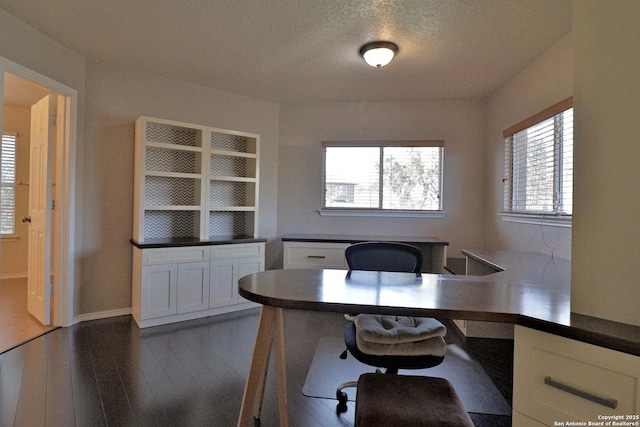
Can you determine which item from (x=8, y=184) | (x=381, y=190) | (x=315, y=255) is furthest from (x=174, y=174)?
(x=8, y=184)

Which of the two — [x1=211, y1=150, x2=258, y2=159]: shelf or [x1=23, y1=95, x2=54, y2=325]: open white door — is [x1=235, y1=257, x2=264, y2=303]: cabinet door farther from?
[x1=23, y1=95, x2=54, y2=325]: open white door

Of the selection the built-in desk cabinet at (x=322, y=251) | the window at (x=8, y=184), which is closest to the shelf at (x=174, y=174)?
the built-in desk cabinet at (x=322, y=251)

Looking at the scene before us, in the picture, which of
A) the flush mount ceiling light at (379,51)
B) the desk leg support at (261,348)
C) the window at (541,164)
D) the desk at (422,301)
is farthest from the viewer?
the flush mount ceiling light at (379,51)

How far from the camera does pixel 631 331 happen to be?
2.90 ft

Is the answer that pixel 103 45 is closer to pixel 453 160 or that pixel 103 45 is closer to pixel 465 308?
pixel 465 308

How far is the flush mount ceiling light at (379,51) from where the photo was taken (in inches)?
102

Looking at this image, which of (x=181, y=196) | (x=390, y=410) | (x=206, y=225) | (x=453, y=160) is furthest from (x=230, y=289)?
(x=453, y=160)

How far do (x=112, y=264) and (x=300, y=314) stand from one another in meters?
1.99

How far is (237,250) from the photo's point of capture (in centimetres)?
355

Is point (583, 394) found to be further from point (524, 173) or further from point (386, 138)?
point (386, 138)

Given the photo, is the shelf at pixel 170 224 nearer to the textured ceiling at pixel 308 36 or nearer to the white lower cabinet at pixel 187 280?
the white lower cabinet at pixel 187 280

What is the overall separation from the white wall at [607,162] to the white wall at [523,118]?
1614 mm

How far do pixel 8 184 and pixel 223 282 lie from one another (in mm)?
3798

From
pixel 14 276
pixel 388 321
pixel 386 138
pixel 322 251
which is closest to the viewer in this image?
pixel 388 321
